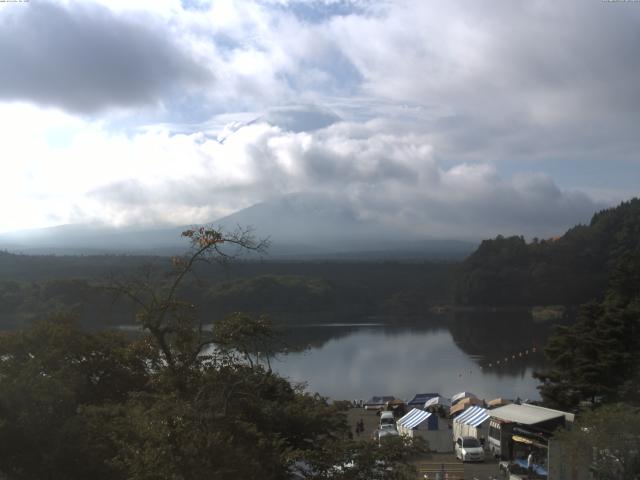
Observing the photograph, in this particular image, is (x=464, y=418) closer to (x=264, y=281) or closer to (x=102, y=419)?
(x=102, y=419)

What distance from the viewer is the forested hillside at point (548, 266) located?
44562 millimetres

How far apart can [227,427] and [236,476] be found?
0.35 m

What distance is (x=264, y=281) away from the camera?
138 feet

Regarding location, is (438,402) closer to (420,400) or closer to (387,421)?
(420,400)

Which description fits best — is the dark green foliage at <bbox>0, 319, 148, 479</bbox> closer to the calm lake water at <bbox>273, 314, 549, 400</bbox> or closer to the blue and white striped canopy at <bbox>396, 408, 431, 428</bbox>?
the blue and white striped canopy at <bbox>396, 408, 431, 428</bbox>

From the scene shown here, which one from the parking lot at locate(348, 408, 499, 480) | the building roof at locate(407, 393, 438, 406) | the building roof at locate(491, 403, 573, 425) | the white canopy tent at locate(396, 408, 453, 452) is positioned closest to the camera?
the parking lot at locate(348, 408, 499, 480)

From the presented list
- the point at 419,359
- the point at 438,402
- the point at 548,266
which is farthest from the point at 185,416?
the point at 548,266

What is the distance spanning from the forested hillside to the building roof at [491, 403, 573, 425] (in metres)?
34.3

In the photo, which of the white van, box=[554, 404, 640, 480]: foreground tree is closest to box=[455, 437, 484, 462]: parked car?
the white van

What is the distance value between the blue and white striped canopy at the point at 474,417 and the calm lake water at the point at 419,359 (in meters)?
4.27

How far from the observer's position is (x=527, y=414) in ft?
30.5

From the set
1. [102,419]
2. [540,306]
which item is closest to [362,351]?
[540,306]

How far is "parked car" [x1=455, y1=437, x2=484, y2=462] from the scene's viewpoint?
9312 mm

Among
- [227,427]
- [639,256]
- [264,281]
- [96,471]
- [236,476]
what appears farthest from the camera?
[264,281]
